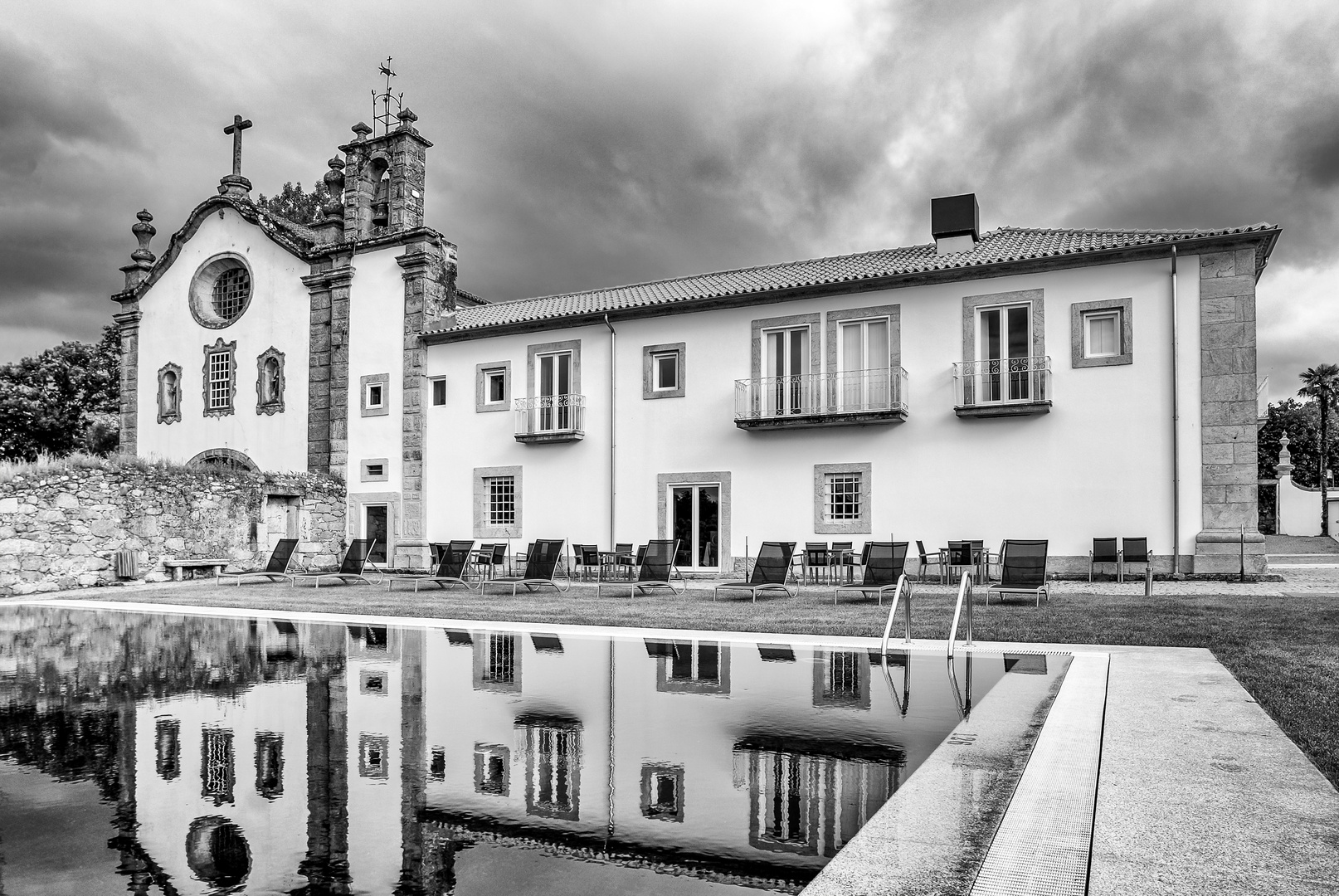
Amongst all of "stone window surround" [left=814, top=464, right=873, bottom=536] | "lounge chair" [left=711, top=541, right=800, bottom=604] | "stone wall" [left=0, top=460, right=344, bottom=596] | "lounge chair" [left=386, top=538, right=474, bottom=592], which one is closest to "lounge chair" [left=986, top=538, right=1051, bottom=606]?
"lounge chair" [left=711, top=541, right=800, bottom=604]

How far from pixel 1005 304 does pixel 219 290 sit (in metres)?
24.4

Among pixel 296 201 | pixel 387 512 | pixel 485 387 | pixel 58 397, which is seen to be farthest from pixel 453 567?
pixel 296 201

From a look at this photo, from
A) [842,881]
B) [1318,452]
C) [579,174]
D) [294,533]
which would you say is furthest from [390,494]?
[1318,452]

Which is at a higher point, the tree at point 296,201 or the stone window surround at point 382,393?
the tree at point 296,201

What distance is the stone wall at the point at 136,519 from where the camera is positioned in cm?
1728

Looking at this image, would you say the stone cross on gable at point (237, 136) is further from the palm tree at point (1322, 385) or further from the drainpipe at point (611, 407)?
the palm tree at point (1322, 385)

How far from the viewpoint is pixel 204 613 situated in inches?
511

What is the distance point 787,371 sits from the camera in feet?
65.1

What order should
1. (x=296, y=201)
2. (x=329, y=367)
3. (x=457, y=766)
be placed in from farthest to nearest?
(x=296, y=201) → (x=329, y=367) → (x=457, y=766)

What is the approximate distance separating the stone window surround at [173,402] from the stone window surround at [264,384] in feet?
12.5

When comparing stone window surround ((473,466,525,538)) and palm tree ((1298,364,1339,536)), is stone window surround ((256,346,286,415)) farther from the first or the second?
palm tree ((1298,364,1339,536))

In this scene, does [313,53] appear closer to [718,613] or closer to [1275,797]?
[718,613]

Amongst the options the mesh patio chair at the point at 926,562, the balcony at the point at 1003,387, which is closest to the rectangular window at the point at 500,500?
the mesh patio chair at the point at 926,562

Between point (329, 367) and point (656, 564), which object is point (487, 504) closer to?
point (329, 367)
